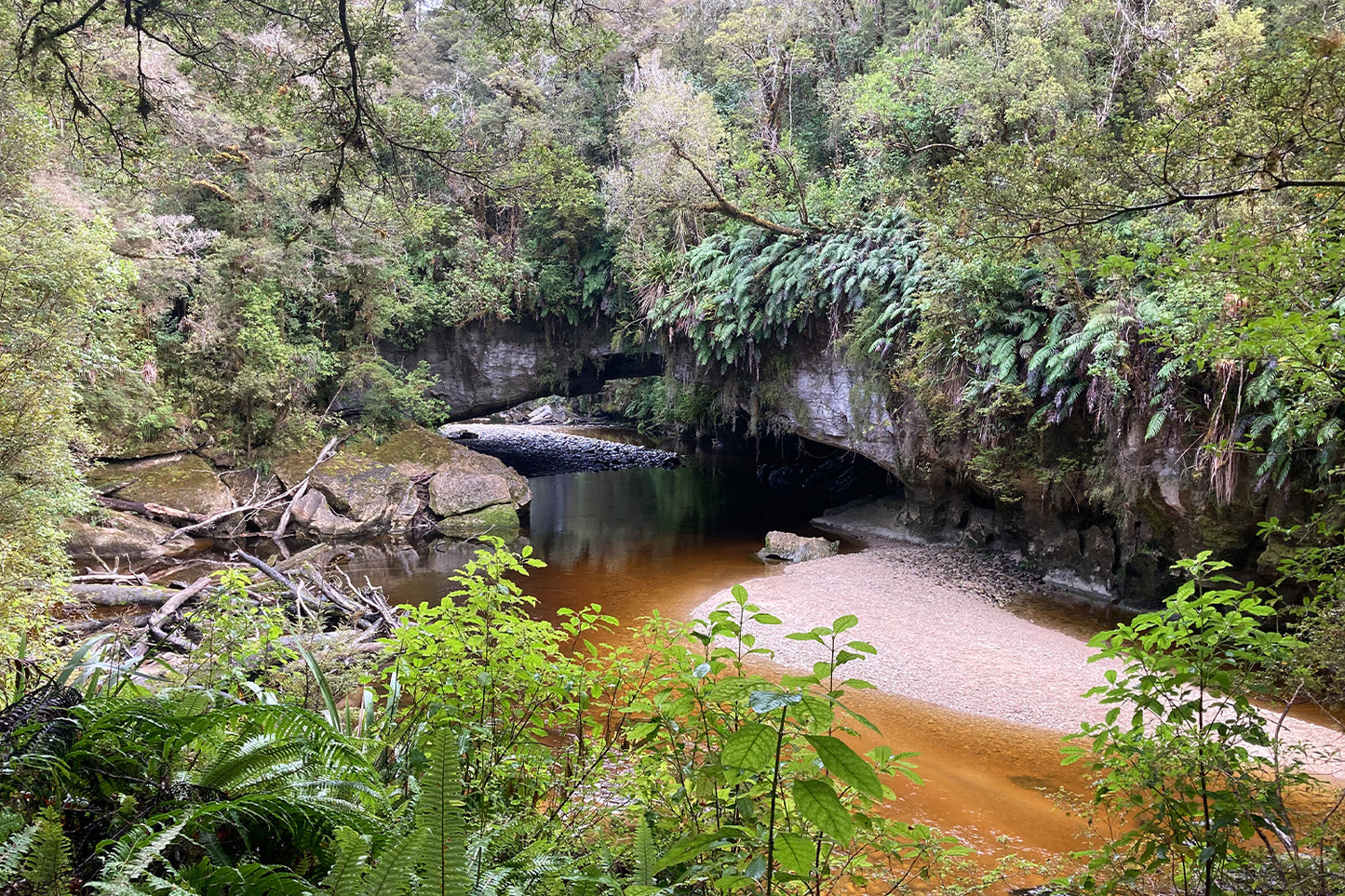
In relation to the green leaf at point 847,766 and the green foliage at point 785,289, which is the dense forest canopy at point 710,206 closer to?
the green foliage at point 785,289

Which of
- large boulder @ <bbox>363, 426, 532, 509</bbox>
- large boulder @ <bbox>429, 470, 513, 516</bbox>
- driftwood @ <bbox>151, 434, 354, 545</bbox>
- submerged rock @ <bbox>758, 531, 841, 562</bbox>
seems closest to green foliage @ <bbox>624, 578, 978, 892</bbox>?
submerged rock @ <bbox>758, 531, 841, 562</bbox>

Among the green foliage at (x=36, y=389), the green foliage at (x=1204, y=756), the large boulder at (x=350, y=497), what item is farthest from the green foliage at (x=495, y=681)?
the large boulder at (x=350, y=497)

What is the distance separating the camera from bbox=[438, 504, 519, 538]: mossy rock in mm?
15086

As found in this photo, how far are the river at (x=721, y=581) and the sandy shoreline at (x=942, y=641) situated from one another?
334 millimetres

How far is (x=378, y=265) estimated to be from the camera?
16359mm

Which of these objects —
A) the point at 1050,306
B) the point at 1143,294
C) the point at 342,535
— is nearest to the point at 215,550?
the point at 342,535

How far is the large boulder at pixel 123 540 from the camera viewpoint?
11031 millimetres

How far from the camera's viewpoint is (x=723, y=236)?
14953 millimetres

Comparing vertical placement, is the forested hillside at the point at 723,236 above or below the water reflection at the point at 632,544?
above

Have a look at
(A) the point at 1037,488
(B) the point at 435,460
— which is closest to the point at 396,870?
(A) the point at 1037,488

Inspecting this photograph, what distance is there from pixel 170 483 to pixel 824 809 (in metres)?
15.7

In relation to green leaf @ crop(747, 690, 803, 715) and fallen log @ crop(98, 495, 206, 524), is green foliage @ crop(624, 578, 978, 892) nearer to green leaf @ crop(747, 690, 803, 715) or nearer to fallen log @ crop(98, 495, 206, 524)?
green leaf @ crop(747, 690, 803, 715)

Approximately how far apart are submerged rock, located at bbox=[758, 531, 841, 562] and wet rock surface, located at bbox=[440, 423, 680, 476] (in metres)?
11.2

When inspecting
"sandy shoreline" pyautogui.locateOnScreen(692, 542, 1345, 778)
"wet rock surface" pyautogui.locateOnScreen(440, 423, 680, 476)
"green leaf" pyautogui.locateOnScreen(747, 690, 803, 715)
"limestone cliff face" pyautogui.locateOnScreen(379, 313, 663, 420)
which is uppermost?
"limestone cliff face" pyautogui.locateOnScreen(379, 313, 663, 420)
